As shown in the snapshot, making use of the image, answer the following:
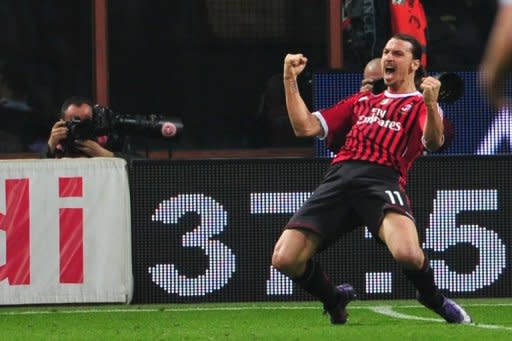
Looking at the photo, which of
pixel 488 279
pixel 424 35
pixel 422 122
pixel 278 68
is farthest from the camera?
pixel 278 68

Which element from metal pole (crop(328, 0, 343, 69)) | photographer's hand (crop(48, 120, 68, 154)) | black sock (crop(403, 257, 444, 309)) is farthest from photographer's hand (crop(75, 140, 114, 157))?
black sock (crop(403, 257, 444, 309))

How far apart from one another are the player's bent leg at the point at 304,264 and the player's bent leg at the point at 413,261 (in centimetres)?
43

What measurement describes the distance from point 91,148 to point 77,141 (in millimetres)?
130

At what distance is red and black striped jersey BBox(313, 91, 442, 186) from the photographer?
803cm

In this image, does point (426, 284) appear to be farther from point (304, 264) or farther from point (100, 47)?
point (100, 47)

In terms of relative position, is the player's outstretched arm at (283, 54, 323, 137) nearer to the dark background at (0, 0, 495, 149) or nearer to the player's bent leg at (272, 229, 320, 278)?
the player's bent leg at (272, 229, 320, 278)

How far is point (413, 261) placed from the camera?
7582mm

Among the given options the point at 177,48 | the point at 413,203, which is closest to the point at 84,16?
the point at 177,48

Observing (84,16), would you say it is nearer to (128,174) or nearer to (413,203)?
(128,174)

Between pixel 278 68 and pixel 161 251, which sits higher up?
pixel 278 68

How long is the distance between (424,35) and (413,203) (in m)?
1.88

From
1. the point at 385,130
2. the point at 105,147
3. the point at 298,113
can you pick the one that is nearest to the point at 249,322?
the point at 298,113

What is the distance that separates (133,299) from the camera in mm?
10445

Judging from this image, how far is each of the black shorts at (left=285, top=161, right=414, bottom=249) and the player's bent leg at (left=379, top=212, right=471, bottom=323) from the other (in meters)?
0.10
